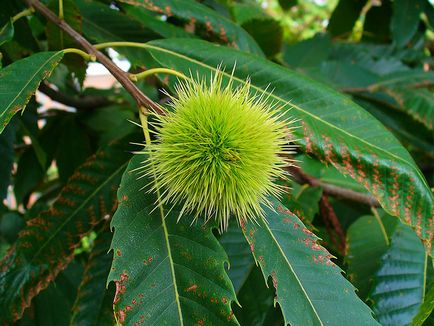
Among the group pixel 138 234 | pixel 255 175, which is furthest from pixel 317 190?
pixel 138 234

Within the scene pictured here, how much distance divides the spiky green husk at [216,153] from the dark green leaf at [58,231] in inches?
14.4

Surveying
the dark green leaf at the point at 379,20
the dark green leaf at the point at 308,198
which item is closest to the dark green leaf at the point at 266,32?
the dark green leaf at the point at 379,20

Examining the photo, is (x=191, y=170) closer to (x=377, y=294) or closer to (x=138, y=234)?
(x=138, y=234)

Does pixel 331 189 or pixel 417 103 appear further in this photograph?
pixel 417 103

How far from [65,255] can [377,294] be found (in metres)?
0.67

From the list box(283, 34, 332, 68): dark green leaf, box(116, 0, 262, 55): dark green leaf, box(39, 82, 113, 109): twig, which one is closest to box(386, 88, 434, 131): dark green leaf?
box(283, 34, 332, 68): dark green leaf

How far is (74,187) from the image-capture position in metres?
1.19

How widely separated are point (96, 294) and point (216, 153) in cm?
49

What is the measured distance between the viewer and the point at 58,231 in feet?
3.79

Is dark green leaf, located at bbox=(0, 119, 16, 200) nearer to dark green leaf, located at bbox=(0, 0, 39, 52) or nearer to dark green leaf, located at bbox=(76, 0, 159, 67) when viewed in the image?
dark green leaf, located at bbox=(0, 0, 39, 52)

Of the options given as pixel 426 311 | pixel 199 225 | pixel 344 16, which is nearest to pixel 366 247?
pixel 426 311

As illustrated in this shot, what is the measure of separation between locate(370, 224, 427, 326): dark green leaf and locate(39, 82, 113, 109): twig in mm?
1118

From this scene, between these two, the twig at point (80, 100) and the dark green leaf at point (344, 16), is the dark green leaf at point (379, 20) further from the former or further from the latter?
the twig at point (80, 100)

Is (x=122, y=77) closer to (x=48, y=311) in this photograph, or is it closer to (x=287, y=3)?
(x=48, y=311)
